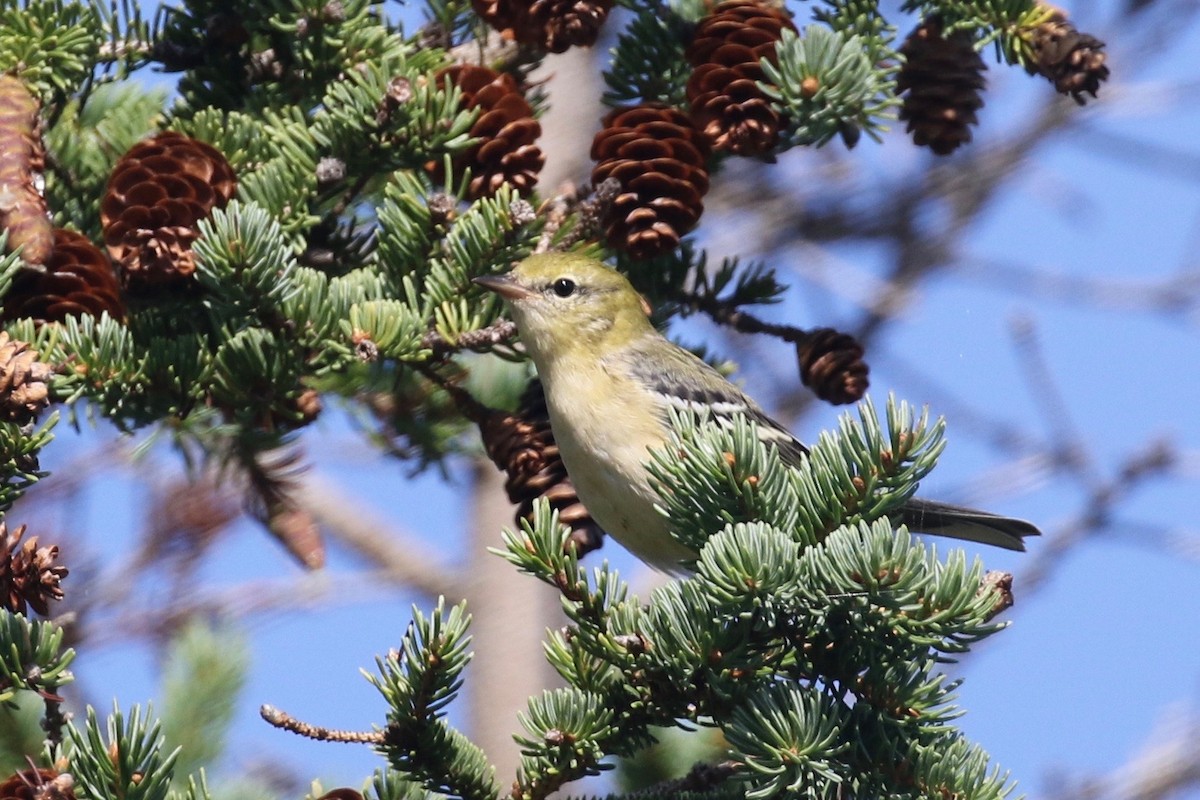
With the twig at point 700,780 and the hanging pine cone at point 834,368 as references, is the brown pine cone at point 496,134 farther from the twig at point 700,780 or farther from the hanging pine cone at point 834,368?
the twig at point 700,780

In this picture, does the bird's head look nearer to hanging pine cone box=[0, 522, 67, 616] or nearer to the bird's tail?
the bird's tail

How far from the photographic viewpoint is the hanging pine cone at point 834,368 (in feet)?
10.5

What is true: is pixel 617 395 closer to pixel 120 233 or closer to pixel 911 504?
pixel 911 504

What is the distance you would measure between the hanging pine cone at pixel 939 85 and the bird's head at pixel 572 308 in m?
0.78

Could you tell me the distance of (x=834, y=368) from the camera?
3223mm

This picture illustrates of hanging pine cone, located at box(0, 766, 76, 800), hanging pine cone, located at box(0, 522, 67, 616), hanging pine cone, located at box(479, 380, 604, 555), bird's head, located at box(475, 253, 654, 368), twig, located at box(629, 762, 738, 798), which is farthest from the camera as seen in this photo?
bird's head, located at box(475, 253, 654, 368)

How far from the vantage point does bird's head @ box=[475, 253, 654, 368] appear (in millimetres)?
3467

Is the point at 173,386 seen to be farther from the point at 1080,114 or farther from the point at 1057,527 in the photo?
the point at 1080,114

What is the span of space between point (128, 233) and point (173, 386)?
0.31 meters

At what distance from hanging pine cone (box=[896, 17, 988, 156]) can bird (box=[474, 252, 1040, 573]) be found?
2.53 feet

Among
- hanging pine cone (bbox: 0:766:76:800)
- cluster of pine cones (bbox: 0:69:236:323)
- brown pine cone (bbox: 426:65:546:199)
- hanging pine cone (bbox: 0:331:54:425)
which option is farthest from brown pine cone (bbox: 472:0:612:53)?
hanging pine cone (bbox: 0:766:76:800)

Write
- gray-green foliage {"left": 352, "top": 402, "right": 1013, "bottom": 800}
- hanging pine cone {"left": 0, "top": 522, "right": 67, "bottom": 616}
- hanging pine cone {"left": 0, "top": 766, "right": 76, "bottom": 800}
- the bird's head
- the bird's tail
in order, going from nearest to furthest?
1. hanging pine cone {"left": 0, "top": 766, "right": 76, "bottom": 800}
2. gray-green foliage {"left": 352, "top": 402, "right": 1013, "bottom": 800}
3. hanging pine cone {"left": 0, "top": 522, "right": 67, "bottom": 616}
4. the bird's head
5. the bird's tail

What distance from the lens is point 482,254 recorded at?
2.86m

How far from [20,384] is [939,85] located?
209 cm
